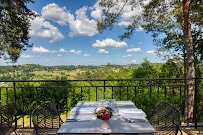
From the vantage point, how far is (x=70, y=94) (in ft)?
32.7

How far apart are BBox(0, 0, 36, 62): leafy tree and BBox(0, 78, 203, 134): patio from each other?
136 centimetres

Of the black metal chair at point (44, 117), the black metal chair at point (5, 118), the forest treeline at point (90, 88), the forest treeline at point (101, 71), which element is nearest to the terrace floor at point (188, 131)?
the forest treeline at point (90, 88)

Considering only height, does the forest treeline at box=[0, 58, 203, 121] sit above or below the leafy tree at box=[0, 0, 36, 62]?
below

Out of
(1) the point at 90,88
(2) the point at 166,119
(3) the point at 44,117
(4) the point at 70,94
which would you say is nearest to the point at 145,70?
(1) the point at 90,88

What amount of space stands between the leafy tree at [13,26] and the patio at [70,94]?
1359 mm

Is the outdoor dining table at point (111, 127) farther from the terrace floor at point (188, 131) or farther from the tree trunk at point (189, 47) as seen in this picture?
the tree trunk at point (189, 47)

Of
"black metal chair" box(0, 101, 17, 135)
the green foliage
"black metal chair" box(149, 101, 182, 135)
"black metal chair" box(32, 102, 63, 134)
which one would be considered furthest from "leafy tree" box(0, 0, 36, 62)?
the green foliage

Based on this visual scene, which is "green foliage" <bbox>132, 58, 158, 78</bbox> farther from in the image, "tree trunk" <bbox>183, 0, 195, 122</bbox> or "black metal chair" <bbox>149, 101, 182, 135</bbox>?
"black metal chair" <bbox>149, 101, 182, 135</bbox>

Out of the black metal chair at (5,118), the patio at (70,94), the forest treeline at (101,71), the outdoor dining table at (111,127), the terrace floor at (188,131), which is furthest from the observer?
the forest treeline at (101,71)

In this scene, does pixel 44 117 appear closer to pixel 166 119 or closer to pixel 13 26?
pixel 166 119

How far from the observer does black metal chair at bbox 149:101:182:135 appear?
1.57 meters

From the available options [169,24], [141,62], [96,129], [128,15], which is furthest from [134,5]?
[141,62]

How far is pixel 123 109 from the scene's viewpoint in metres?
1.79

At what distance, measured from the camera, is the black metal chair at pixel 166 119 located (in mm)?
1570
